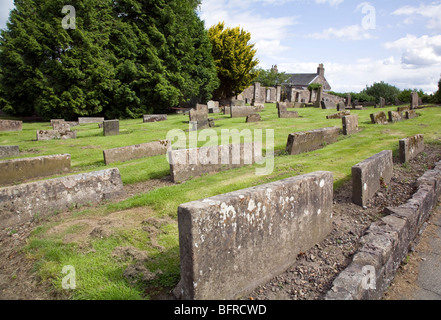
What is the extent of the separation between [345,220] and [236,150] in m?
4.12

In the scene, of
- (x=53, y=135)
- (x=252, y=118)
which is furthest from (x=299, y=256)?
(x=252, y=118)

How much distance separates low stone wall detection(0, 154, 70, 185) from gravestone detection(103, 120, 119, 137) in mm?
7099

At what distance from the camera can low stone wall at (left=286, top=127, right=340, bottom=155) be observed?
9.36 meters

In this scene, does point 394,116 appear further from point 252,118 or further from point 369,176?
point 369,176

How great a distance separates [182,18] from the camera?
28.9 metres

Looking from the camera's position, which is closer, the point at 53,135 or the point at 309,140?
the point at 309,140

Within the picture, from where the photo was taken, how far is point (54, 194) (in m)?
5.38

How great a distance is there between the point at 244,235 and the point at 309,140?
7.75 m

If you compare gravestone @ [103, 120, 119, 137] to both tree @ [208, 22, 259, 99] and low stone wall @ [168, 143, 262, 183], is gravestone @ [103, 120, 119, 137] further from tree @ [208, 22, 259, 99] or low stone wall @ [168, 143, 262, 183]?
tree @ [208, 22, 259, 99]

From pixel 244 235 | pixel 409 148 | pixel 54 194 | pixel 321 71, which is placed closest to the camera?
pixel 244 235

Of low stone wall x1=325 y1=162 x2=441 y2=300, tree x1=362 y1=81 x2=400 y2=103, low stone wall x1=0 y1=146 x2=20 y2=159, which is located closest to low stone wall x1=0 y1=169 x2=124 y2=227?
low stone wall x1=325 y1=162 x2=441 y2=300

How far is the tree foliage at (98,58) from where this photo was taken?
2386 centimetres
